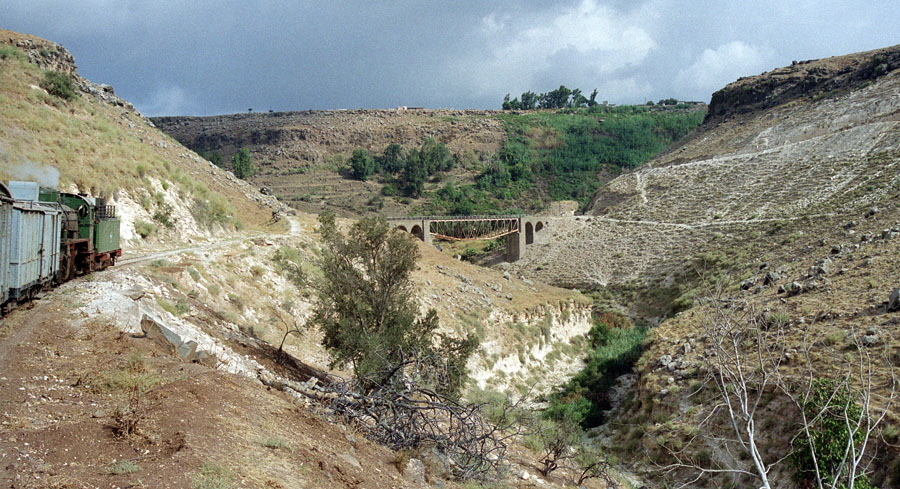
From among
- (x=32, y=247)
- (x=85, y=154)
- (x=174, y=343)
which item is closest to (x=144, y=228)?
(x=85, y=154)

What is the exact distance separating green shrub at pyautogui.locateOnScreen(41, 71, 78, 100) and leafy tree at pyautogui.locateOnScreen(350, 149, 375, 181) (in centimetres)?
6314

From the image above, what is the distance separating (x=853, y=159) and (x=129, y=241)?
48.3 meters

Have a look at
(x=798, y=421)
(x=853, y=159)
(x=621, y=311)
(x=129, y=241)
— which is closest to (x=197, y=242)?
(x=129, y=241)

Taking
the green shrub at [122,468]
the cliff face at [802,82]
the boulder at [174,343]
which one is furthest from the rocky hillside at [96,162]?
the cliff face at [802,82]

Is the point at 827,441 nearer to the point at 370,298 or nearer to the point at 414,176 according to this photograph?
the point at 370,298

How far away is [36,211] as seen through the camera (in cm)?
1055

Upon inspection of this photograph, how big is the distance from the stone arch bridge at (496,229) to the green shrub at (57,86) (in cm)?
2997

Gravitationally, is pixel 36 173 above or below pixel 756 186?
below

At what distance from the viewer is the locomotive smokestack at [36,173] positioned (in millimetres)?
16859

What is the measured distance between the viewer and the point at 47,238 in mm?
11422

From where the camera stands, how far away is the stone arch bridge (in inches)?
2147

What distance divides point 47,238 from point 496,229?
46348mm

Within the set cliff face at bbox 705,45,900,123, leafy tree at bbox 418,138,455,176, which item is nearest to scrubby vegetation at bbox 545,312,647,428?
cliff face at bbox 705,45,900,123

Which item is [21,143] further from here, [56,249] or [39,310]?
[39,310]
